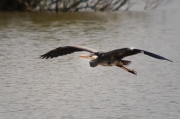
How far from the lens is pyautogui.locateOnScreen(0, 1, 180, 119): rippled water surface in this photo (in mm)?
9047

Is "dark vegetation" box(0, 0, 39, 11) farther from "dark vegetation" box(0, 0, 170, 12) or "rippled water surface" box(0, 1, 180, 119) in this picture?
"rippled water surface" box(0, 1, 180, 119)

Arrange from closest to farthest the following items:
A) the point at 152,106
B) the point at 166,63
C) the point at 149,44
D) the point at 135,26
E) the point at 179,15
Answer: the point at 152,106 < the point at 166,63 < the point at 149,44 < the point at 135,26 < the point at 179,15

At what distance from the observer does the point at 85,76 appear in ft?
37.2

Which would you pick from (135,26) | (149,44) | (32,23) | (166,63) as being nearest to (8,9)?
(32,23)

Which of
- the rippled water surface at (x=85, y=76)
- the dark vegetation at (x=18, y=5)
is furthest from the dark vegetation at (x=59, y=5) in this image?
the rippled water surface at (x=85, y=76)

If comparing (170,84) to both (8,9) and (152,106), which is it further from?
(8,9)

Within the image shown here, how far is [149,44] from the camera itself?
15.2 meters

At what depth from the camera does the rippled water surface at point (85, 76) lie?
9.05m

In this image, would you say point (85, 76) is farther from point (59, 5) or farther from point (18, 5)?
point (18, 5)

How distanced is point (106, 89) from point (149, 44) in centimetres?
509

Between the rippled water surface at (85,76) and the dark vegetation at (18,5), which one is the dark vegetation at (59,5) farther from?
the rippled water surface at (85,76)

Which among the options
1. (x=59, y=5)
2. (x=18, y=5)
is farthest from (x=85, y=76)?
(x=18, y=5)

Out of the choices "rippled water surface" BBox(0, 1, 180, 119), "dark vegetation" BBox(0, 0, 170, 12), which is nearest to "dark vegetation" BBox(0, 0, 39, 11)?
"dark vegetation" BBox(0, 0, 170, 12)

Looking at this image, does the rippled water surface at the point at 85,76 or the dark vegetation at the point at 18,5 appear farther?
the dark vegetation at the point at 18,5
